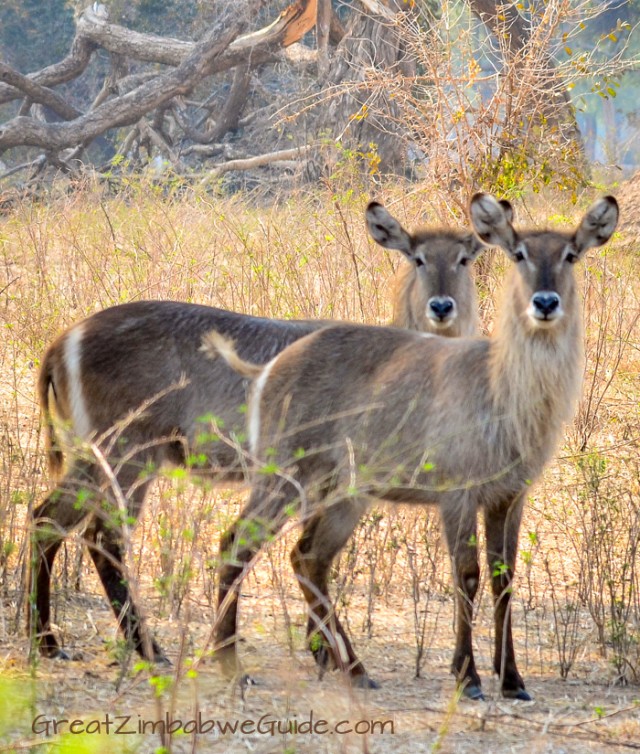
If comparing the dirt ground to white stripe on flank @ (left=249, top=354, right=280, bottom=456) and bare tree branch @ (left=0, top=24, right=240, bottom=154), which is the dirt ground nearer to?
white stripe on flank @ (left=249, top=354, right=280, bottom=456)

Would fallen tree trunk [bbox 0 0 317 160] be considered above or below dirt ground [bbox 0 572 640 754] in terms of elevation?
above

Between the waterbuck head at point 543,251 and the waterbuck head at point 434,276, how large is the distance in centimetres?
75

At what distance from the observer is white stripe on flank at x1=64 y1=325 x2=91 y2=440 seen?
3930mm

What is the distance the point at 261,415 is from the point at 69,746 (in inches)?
89.5

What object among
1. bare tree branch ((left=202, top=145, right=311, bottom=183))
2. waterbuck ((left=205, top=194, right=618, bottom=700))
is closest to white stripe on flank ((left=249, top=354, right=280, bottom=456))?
waterbuck ((left=205, top=194, right=618, bottom=700))

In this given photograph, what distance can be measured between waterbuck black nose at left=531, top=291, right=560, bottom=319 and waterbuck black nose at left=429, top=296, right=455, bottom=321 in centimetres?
109

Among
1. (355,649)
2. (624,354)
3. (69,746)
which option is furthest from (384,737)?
(624,354)

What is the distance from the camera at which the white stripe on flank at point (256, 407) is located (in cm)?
376

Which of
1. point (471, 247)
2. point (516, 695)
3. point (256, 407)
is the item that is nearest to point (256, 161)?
point (471, 247)

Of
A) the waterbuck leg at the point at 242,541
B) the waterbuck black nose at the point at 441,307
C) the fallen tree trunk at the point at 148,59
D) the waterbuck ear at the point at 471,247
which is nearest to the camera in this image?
the waterbuck leg at the point at 242,541

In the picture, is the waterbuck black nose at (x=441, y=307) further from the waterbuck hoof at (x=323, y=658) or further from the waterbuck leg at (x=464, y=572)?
the waterbuck hoof at (x=323, y=658)

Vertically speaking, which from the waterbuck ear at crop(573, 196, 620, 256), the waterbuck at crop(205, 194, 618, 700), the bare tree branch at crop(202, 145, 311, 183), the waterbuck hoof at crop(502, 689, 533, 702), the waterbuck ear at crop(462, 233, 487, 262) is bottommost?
the waterbuck hoof at crop(502, 689, 533, 702)

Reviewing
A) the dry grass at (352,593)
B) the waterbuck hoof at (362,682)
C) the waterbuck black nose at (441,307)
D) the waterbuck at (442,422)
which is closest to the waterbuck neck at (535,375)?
the waterbuck at (442,422)

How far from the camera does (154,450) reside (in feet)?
12.7
